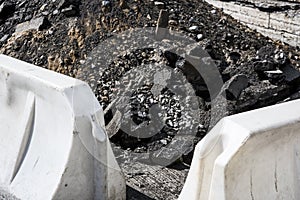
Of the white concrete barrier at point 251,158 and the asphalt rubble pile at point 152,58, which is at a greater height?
the white concrete barrier at point 251,158

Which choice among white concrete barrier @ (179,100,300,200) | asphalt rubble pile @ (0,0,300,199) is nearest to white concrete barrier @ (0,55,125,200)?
asphalt rubble pile @ (0,0,300,199)

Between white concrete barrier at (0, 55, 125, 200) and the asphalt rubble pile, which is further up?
white concrete barrier at (0, 55, 125, 200)

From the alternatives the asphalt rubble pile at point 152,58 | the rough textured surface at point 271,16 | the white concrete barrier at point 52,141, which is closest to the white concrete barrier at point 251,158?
the white concrete barrier at point 52,141

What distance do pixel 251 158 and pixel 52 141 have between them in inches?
58.7

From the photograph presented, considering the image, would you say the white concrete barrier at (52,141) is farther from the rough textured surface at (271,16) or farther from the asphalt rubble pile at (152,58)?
the rough textured surface at (271,16)

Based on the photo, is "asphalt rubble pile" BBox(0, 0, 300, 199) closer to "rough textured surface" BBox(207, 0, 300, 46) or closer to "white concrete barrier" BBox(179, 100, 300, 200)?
"rough textured surface" BBox(207, 0, 300, 46)

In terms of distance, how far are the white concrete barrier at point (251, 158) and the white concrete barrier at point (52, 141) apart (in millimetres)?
798

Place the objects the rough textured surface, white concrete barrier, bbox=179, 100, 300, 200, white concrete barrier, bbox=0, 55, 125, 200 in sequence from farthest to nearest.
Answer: the rough textured surface < white concrete barrier, bbox=0, 55, 125, 200 < white concrete barrier, bbox=179, 100, 300, 200

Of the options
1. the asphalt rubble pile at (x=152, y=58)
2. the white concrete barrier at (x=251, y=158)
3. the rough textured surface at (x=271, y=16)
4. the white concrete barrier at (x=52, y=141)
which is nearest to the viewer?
the white concrete barrier at (x=251, y=158)

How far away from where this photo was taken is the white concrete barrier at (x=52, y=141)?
13.1ft

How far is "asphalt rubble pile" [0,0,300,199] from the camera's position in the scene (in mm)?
5441

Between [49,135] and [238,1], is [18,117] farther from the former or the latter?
[238,1]

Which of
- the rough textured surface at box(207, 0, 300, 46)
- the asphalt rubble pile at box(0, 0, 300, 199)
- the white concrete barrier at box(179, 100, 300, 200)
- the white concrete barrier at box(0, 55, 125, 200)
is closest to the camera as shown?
the white concrete barrier at box(179, 100, 300, 200)

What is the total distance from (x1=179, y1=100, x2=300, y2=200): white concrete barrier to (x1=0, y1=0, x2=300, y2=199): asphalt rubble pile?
1.21 metres
